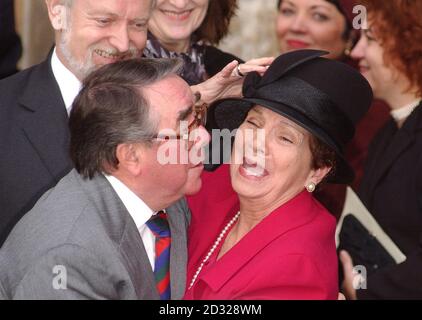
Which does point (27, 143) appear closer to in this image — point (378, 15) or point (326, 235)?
point (326, 235)

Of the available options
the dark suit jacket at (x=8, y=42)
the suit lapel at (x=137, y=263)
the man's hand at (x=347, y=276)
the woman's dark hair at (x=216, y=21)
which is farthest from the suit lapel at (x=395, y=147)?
the dark suit jacket at (x=8, y=42)

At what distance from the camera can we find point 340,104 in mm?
2814

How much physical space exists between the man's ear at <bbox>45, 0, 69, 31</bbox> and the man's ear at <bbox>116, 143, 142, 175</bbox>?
69cm

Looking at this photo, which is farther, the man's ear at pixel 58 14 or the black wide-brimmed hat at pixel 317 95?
the man's ear at pixel 58 14

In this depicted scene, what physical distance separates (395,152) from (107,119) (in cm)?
→ 159

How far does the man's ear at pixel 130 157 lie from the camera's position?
2730 millimetres

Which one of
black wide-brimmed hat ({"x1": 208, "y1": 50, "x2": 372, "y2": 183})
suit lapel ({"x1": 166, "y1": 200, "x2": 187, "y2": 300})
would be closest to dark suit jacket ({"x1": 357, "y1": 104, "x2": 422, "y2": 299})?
black wide-brimmed hat ({"x1": 208, "y1": 50, "x2": 372, "y2": 183})

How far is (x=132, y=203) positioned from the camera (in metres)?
2.79

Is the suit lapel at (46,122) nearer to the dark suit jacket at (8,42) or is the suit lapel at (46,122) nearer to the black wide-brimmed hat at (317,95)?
the black wide-brimmed hat at (317,95)

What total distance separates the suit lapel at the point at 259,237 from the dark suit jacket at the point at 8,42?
1808 millimetres

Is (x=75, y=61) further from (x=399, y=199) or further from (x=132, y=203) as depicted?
(x=399, y=199)

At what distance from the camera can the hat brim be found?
279 centimetres

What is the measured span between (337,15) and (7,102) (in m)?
1.82
